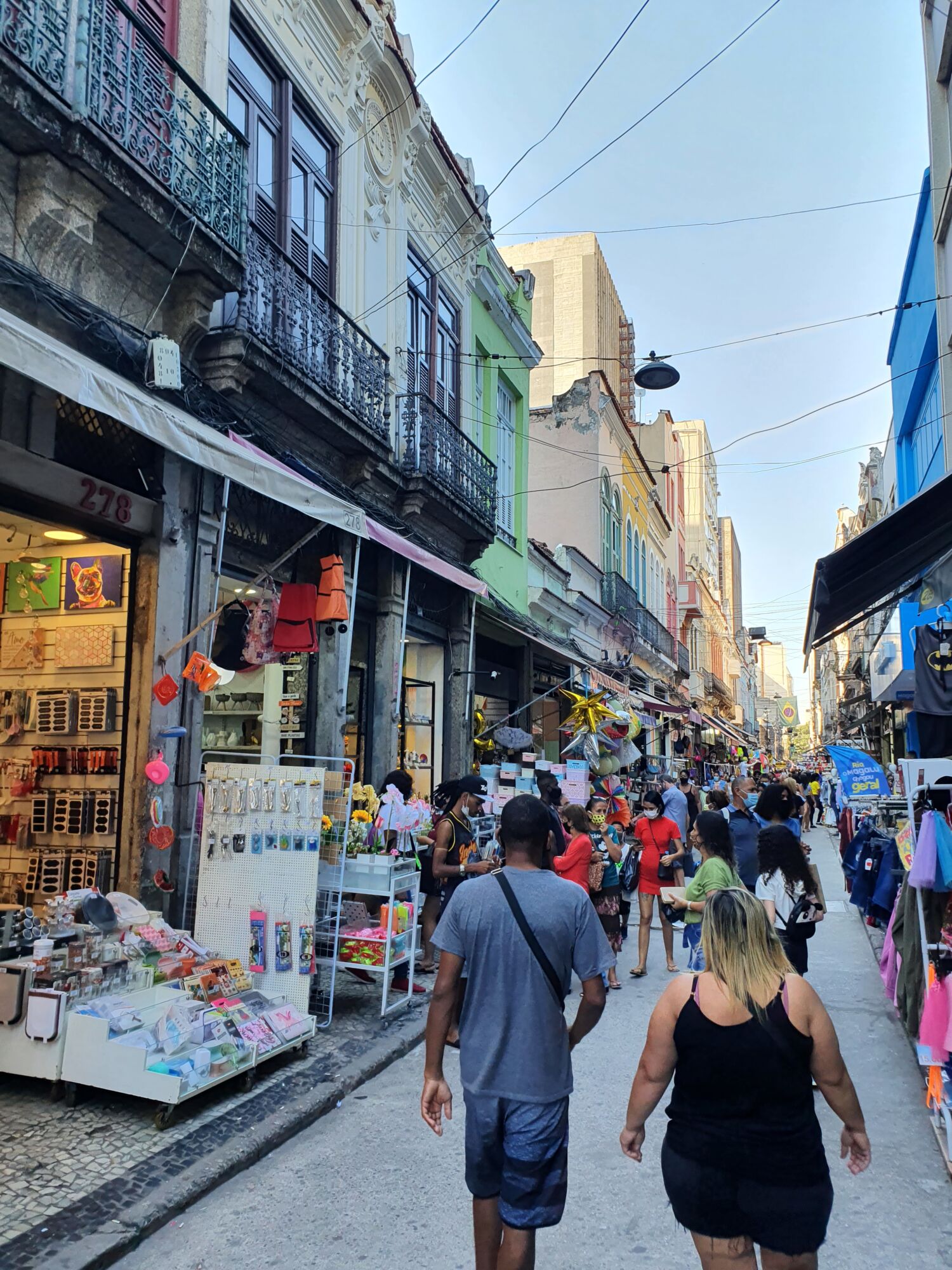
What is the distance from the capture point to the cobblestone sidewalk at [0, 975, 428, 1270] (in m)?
3.72

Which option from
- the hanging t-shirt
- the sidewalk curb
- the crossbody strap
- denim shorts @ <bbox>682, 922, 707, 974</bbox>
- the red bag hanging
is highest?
the red bag hanging

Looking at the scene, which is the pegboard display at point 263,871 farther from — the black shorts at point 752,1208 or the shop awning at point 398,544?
the black shorts at point 752,1208

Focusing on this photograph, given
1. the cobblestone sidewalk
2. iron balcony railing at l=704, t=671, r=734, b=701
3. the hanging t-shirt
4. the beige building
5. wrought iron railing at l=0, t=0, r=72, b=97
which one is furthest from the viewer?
iron balcony railing at l=704, t=671, r=734, b=701

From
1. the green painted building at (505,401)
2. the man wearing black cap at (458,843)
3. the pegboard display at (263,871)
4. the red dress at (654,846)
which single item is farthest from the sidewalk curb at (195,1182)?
the green painted building at (505,401)

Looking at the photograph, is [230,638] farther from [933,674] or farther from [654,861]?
[933,674]

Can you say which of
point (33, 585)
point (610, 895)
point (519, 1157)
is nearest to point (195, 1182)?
point (519, 1157)

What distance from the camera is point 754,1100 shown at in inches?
104

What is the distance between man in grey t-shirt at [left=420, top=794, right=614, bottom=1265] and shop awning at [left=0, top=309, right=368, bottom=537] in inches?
128

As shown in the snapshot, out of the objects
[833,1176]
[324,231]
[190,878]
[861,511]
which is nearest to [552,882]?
[833,1176]

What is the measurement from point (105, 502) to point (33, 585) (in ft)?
4.96

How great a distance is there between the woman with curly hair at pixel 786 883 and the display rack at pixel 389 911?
2.75 metres

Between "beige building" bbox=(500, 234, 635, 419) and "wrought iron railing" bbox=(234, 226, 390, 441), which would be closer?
"wrought iron railing" bbox=(234, 226, 390, 441)

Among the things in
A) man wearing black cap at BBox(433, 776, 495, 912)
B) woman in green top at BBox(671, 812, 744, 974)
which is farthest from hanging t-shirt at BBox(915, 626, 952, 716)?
man wearing black cap at BBox(433, 776, 495, 912)

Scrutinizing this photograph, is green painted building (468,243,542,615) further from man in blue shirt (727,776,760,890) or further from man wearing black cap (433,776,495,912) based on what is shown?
man in blue shirt (727,776,760,890)
